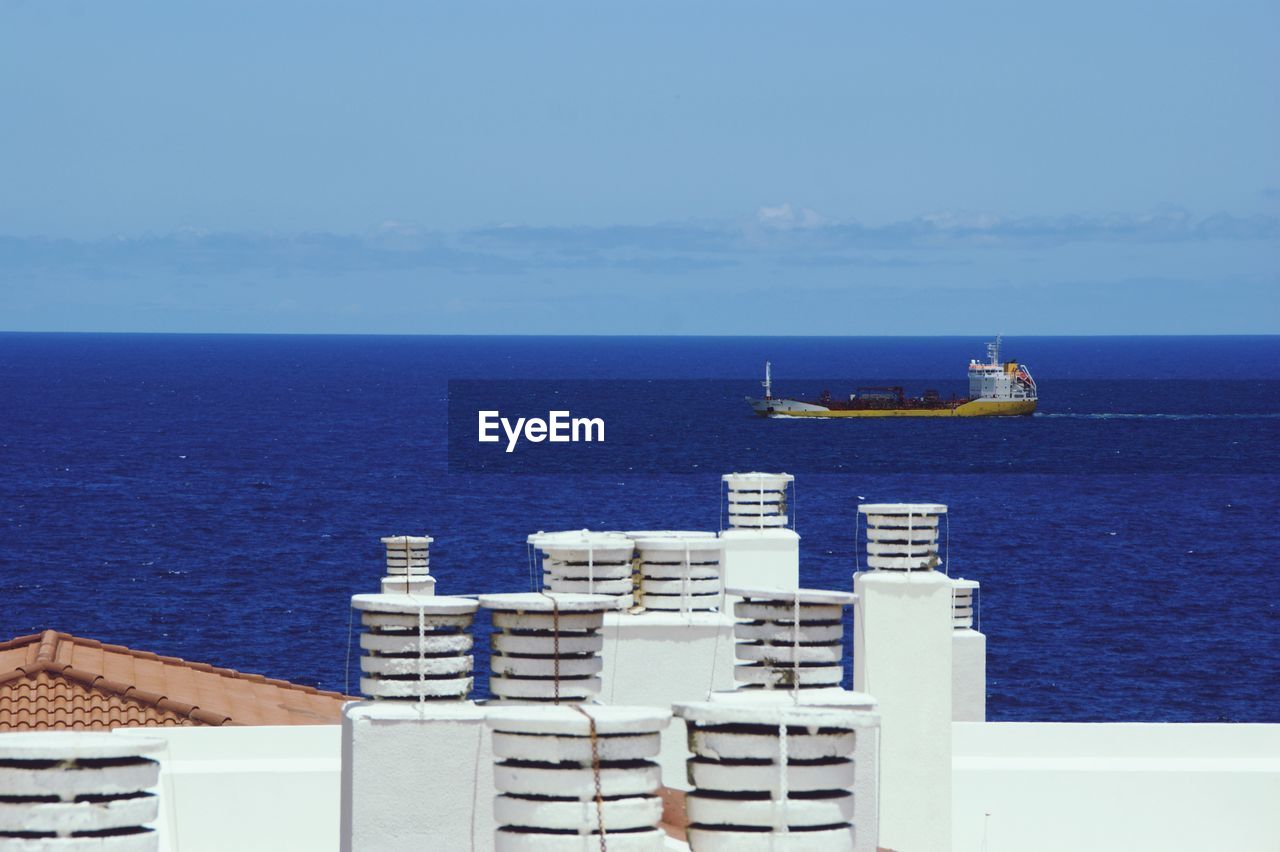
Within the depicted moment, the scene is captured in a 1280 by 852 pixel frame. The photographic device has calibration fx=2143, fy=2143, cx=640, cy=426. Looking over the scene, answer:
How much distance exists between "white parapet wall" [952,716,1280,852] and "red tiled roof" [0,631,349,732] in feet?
30.0

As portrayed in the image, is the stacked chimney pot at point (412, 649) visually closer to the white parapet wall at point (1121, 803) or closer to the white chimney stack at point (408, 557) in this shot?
the white parapet wall at point (1121, 803)

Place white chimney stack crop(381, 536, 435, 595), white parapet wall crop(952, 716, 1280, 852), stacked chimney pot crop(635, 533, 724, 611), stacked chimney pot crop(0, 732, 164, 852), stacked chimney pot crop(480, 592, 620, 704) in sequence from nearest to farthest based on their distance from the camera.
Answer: stacked chimney pot crop(0, 732, 164, 852) < stacked chimney pot crop(480, 592, 620, 704) < stacked chimney pot crop(635, 533, 724, 611) < white parapet wall crop(952, 716, 1280, 852) < white chimney stack crop(381, 536, 435, 595)

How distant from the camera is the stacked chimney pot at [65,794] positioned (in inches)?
342

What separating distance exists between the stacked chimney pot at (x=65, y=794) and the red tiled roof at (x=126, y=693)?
14.8 meters

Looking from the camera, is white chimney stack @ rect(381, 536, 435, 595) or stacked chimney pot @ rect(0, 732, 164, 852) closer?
stacked chimney pot @ rect(0, 732, 164, 852)

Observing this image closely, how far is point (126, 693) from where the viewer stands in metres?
24.1

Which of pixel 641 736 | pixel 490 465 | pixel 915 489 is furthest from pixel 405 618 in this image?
pixel 490 465

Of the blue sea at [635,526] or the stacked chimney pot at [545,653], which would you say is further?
the blue sea at [635,526]

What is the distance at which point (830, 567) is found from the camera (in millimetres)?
95938

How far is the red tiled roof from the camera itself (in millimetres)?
23688

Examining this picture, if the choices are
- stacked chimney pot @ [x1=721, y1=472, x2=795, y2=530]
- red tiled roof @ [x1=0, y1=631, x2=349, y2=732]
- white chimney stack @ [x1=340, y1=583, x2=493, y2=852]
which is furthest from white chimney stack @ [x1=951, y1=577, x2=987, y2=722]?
white chimney stack @ [x1=340, y1=583, x2=493, y2=852]

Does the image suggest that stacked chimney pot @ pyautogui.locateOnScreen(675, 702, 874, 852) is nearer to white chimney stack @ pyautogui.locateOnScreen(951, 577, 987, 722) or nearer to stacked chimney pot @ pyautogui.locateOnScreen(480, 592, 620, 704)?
stacked chimney pot @ pyautogui.locateOnScreen(480, 592, 620, 704)

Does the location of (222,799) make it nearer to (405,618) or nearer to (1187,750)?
(405,618)

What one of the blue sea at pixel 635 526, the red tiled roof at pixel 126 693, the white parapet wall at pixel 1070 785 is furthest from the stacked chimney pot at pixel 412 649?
the blue sea at pixel 635 526
